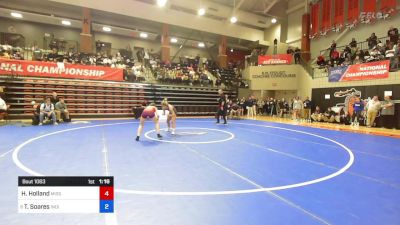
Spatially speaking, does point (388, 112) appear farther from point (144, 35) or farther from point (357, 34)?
point (144, 35)

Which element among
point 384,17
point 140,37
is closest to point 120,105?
point 140,37

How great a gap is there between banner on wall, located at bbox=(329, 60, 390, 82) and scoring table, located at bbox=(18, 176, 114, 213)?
16.2 metres

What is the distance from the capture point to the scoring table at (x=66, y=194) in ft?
5.77

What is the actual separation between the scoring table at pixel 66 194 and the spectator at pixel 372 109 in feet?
49.5

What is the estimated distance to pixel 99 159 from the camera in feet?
17.9

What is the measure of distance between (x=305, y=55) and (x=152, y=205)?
23.6 metres

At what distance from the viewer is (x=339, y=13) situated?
19.9 metres

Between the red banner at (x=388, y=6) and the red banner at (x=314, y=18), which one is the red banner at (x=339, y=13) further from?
the red banner at (x=388, y=6)

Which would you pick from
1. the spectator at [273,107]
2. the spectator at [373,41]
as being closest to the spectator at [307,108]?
the spectator at [273,107]

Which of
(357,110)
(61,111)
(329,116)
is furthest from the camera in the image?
(329,116)

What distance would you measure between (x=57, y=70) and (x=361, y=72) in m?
18.1

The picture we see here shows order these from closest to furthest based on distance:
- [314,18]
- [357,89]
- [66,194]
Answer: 1. [66,194]
2. [357,89]
3. [314,18]

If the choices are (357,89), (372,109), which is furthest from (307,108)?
(372,109)

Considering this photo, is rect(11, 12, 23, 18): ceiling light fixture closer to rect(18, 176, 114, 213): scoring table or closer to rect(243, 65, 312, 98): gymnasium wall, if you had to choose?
rect(243, 65, 312, 98): gymnasium wall
